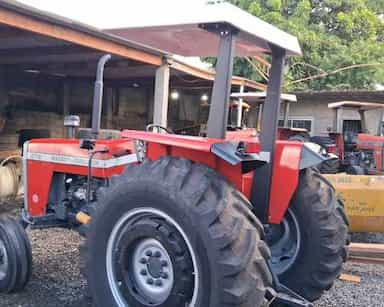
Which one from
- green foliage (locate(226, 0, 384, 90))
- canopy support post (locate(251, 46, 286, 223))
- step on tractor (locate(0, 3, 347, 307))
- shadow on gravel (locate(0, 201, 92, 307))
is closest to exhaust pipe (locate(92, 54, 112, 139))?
step on tractor (locate(0, 3, 347, 307))

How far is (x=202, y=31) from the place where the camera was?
105 inches

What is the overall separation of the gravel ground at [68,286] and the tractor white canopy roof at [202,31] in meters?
1.81

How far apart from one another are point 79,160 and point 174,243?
4.87 feet

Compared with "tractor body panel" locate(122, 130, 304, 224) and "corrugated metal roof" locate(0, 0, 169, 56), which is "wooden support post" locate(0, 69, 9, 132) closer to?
"corrugated metal roof" locate(0, 0, 169, 56)

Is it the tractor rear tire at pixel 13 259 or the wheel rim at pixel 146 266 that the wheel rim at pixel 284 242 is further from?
the tractor rear tire at pixel 13 259

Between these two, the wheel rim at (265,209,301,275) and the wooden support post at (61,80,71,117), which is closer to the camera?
the wheel rim at (265,209,301,275)

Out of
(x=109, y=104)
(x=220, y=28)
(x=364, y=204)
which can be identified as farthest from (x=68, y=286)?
(x=109, y=104)

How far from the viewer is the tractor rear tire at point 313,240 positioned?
3.09 metres

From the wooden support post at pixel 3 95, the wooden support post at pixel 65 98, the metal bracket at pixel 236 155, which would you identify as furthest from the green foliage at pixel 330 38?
the metal bracket at pixel 236 155

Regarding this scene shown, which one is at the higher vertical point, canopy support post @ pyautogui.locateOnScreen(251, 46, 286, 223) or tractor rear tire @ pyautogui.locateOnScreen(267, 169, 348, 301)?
canopy support post @ pyautogui.locateOnScreen(251, 46, 286, 223)

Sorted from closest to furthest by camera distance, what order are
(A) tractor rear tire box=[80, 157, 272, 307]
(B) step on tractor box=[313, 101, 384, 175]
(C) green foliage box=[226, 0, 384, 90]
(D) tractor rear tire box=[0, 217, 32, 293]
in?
(A) tractor rear tire box=[80, 157, 272, 307] < (D) tractor rear tire box=[0, 217, 32, 293] < (B) step on tractor box=[313, 101, 384, 175] < (C) green foliage box=[226, 0, 384, 90]

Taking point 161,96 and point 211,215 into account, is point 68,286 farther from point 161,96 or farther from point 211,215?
point 161,96

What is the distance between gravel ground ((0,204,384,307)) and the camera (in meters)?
3.28

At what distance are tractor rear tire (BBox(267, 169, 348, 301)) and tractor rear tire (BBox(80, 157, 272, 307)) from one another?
861 mm
